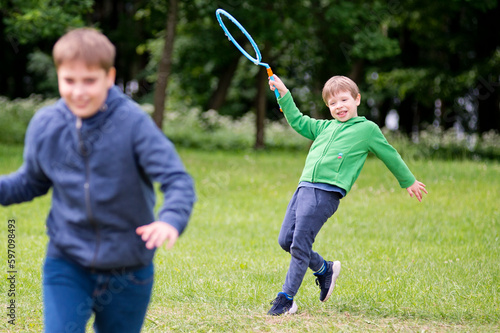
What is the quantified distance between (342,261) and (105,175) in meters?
4.60

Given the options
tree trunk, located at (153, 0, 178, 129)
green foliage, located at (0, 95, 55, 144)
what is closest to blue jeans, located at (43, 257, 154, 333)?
tree trunk, located at (153, 0, 178, 129)

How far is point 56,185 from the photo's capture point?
2.70m

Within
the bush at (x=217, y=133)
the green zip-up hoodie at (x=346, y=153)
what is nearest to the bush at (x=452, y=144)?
the bush at (x=217, y=133)

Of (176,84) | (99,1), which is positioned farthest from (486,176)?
(99,1)

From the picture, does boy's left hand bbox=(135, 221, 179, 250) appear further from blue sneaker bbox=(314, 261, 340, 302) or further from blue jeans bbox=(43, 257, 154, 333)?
blue sneaker bbox=(314, 261, 340, 302)

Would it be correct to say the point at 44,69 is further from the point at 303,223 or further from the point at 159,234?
the point at 159,234

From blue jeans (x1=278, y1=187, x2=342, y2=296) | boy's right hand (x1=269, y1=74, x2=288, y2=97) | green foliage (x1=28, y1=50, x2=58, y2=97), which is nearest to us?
blue jeans (x1=278, y1=187, x2=342, y2=296)

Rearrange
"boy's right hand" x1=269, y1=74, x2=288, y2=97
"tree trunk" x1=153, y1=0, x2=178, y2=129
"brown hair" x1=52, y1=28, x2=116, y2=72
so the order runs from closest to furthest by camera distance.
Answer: "brown hair" x1=52, y1=28, x2=116, y2=72, "boy's right hand" x1=269, y1=74, x2=288, y2=97, "tree trunk" x1=153, y1=0, x2=178, y2=129

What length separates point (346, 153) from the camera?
4668 mm

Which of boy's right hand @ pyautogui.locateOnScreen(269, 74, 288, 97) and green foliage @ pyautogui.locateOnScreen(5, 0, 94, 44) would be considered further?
green foliage @ pyautogui.locateOnScreen(5, 0, 94, 44)

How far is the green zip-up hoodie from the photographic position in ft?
15.3

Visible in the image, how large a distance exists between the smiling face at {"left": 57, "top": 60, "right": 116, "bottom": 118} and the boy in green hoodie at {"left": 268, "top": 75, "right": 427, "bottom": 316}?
7.52 feet

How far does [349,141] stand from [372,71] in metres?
19.6

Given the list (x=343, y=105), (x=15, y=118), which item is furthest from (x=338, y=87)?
(x=15, y=118)
